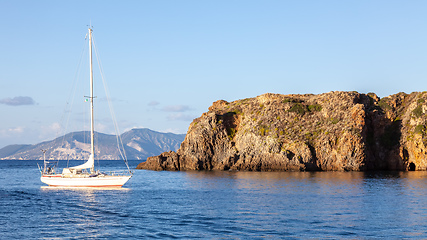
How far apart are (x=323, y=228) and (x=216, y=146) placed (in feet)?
334

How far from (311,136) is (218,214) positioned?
89005 millimetres

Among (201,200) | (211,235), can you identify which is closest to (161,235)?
(211,235)

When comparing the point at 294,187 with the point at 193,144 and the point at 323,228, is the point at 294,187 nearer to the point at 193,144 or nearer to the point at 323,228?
the point at 323,228

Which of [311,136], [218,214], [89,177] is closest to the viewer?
[218,214]

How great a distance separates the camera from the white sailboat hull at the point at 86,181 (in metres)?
67.8

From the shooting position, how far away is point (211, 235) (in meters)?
33.8

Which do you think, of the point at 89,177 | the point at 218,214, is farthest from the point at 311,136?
the point at 218,214

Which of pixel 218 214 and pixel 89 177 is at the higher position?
pixel 89 177

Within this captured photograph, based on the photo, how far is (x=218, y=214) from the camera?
142 feet

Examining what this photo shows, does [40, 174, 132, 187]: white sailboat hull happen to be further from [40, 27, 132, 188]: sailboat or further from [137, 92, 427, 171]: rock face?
[137, 92, 427, 171]: rock face

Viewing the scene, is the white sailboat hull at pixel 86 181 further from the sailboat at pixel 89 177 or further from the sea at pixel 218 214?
the sea at pixel 218 214

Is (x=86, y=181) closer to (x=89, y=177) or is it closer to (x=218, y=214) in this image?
(x=89, y=177)

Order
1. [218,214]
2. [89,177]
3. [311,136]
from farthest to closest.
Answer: [311,136] → [89,177] → [218,214]

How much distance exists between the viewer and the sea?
3453 centimetres
